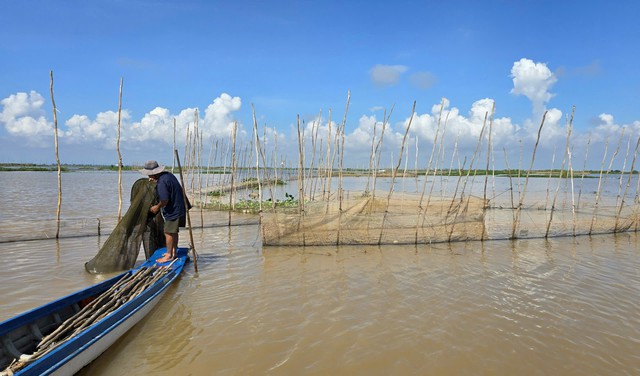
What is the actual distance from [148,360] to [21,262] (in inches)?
164

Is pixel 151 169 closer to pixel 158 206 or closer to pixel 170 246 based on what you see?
pixel 158 206

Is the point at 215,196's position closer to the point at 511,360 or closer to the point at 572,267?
the point at 572,267

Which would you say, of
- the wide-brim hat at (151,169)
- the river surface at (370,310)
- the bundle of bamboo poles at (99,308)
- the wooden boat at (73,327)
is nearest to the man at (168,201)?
the wide-brim hat at (151,169)

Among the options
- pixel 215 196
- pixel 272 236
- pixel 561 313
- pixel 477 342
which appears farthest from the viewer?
pixel 215 196

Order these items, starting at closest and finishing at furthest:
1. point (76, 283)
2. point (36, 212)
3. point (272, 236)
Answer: point (76, 283) < point (272, 236) < point (36, 212)

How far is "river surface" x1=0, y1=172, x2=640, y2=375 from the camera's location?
3012 millimetres

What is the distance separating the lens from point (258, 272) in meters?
5.45

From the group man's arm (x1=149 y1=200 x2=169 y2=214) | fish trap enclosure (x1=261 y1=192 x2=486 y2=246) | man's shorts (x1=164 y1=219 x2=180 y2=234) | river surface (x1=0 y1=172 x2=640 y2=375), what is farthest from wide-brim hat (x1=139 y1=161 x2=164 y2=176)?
fish trap enclosure (x1=261 y1=192 x2=486 y2=246)

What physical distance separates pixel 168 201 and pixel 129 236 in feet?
2.36

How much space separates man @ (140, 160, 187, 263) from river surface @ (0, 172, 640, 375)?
1.83 feet

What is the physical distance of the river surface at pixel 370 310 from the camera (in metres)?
3.01

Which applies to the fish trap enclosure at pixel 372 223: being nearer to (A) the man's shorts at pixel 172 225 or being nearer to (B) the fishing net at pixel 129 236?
(A) the man's shorts at pixel 172 225

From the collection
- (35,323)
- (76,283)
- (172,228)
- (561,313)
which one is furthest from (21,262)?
(561,313)

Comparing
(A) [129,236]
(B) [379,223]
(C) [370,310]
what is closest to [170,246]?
(A) [129,236]
